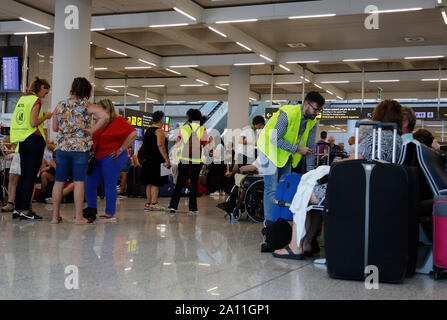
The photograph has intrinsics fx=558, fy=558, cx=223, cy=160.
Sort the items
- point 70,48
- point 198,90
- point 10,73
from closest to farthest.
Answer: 1. point 70,48
2. point 10,73
3. point 198,90

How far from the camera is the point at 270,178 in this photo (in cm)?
525

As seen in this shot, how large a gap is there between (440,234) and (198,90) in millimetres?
21713

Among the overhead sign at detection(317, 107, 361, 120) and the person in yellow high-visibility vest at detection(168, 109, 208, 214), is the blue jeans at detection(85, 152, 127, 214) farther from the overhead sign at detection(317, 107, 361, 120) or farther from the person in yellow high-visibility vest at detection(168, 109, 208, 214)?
the overhead sign at detection(317, 107, 361, 120)

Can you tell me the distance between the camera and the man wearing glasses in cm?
489

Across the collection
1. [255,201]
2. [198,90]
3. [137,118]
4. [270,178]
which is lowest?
[255,201]

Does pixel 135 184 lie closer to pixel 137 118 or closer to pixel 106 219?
pixel 106 219

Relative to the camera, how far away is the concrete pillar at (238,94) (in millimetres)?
18422

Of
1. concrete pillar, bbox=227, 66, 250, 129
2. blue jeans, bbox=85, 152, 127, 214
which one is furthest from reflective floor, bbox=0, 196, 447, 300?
concrete pillar, bbox=227, 66, 250, 129

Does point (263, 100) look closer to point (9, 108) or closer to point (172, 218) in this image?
point (9, 108)

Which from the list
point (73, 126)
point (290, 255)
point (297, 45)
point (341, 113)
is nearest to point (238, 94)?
point (297, 45)

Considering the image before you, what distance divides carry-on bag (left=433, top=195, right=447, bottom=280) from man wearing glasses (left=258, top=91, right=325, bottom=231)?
1403 millimetres

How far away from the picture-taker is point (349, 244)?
12.0ft

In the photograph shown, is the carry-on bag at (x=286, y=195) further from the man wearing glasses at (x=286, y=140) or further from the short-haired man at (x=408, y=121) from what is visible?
the short-haired man at (x=408, y=121)
